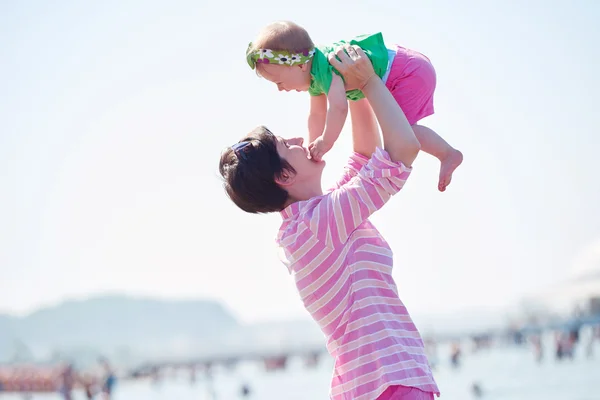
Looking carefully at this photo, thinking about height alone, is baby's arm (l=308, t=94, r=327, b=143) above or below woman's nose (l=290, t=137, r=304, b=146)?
above

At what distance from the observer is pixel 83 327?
525 ft

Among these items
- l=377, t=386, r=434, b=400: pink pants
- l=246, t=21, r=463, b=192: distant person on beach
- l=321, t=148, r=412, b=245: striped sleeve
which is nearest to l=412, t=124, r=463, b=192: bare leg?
l=246, t=21, r=463, b=192: distant person on beach

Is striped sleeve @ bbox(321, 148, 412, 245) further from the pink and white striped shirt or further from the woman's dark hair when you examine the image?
the woman's dark hair

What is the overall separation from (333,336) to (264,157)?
547mm

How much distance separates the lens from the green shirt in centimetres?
257

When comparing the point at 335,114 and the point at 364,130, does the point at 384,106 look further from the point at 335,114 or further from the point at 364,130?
the point at 364,130

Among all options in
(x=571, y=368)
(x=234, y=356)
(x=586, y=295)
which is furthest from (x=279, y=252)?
(x=234, y=356)

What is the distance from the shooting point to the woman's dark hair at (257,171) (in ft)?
7.93

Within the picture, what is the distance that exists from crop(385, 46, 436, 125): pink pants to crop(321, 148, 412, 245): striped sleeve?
17.2 inches

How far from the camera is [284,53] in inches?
103

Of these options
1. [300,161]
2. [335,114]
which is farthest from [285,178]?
[335,114]

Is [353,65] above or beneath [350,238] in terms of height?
above

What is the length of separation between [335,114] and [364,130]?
8.5 inches

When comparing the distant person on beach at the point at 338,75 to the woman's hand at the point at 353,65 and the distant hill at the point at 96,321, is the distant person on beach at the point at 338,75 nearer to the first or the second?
the woman's hand at the point at 353,65
